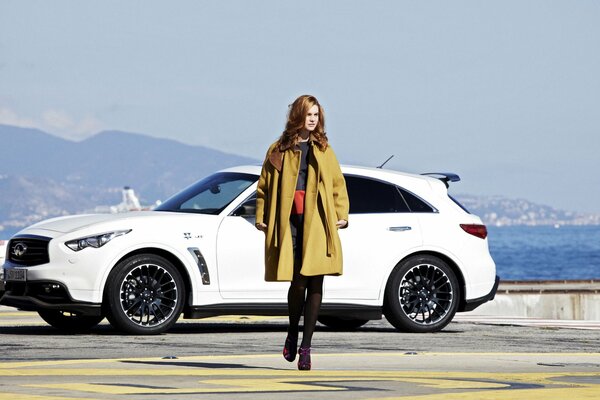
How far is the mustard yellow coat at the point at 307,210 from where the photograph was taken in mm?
10586

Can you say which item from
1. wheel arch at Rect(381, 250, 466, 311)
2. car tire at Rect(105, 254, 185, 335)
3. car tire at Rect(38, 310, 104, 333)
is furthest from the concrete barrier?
car tire at Rect(105, 254, 185, 335)

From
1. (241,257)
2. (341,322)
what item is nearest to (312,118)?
(241,257)

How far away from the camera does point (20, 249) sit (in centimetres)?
1429

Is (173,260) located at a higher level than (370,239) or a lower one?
lower

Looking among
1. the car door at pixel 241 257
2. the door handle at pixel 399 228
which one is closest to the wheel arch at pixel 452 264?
the door handle at pixel 399 228

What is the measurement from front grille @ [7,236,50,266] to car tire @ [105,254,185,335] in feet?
2.06

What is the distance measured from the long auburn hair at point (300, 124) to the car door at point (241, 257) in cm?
351

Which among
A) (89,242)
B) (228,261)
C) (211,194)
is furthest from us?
(211,194)

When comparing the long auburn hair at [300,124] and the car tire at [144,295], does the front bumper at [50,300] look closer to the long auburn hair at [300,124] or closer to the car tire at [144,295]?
the car tire at [144,295]

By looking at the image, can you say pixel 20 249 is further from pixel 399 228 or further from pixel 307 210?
pixel 307 210

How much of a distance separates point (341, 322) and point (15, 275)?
3.52 meters

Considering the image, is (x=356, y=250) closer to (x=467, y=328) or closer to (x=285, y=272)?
(x=467, y=328)

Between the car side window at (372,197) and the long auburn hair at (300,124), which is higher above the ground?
the long auburn hair at (300,124)

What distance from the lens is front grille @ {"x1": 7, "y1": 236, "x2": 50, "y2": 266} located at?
14062 mm
